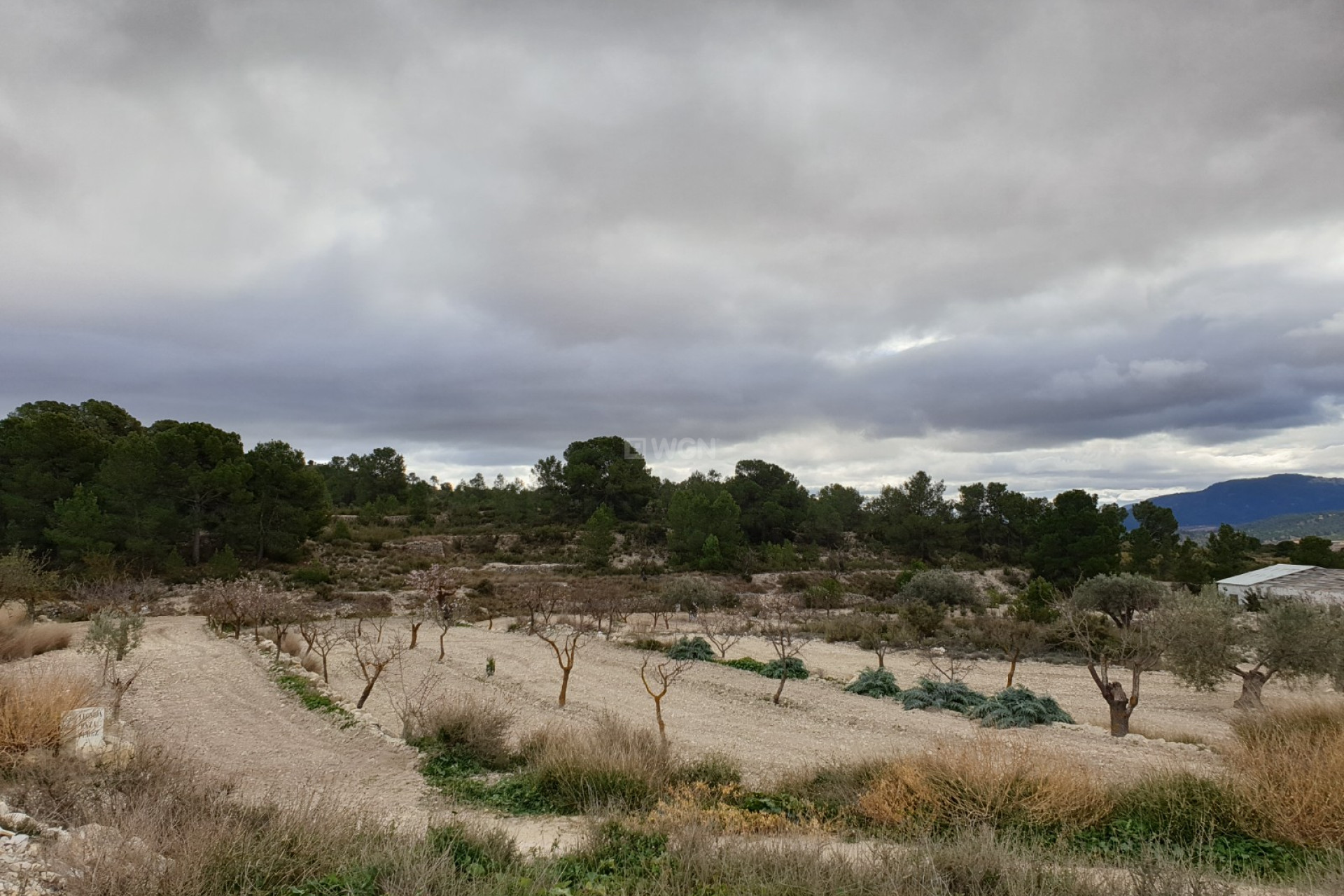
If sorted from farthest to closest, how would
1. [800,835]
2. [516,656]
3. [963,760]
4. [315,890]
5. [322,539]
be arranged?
1. [322,539]
2. [516,656]
3. [963,760]
4. [800,835]
5. [315,890]

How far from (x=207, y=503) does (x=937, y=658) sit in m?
36.5

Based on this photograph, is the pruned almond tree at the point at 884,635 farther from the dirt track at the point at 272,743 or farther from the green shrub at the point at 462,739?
the dirt track at the point at 272,743

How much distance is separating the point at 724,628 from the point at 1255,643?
1736 centimetres

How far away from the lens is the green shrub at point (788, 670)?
18.7 meters

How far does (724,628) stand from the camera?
93.8 ft

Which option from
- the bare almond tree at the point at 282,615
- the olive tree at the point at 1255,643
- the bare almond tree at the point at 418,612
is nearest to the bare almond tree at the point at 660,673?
the bare almond tree at the point at 418,612

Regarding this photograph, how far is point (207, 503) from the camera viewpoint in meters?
36.4

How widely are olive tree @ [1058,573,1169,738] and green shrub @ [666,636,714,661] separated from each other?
988cm

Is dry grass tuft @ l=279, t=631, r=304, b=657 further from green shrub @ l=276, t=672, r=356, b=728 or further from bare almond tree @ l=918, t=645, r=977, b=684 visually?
bare almond tree @ l=918, t=645, r=977, b=684

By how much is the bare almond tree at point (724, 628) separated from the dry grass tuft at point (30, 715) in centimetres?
1569

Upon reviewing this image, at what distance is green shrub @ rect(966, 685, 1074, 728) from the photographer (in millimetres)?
13570

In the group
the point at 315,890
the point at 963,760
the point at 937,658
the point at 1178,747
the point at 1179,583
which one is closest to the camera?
the point at 315,890

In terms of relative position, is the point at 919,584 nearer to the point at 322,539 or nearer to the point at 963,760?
the point at 963,760

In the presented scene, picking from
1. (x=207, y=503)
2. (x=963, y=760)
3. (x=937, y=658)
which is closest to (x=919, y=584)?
(x=937, y=658)
